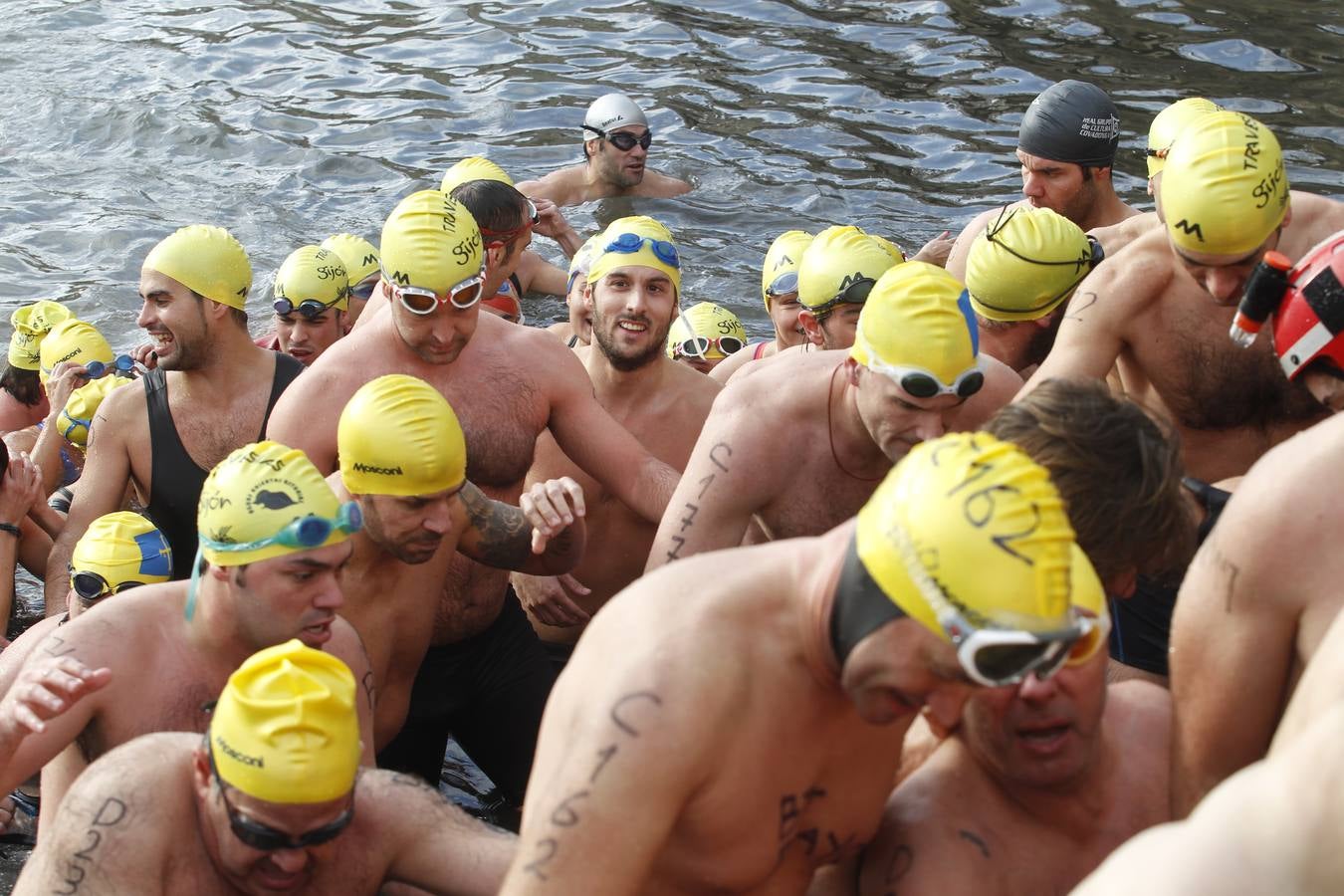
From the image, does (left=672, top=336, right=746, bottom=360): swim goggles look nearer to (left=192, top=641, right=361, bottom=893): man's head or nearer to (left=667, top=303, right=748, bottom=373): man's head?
(left=667, top=303, right=748, bottom=373): man's head

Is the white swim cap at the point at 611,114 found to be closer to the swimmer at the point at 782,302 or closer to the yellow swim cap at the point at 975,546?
the swimmer at the point at 782,302

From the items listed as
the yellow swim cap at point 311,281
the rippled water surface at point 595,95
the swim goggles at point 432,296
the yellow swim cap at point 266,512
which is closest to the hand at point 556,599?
the swim goggles at point 432,296

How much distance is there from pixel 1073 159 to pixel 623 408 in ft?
9.28

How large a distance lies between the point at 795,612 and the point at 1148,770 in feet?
3.82

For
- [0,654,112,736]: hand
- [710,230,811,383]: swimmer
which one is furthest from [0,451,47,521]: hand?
[710,230,811,383]: swimmer

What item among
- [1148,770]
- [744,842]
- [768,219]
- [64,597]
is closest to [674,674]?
[744,842]

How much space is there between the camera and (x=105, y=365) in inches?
365

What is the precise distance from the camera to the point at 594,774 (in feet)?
9.68

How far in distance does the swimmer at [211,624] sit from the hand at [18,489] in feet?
9.90

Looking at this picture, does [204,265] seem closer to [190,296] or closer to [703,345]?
[190,296]

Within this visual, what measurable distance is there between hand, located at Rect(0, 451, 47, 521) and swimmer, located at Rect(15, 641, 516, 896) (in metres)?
3.85

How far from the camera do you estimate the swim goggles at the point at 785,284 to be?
8.00m

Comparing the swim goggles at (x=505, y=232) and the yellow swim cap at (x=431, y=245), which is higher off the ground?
the yellow swim cap at (x=431, y=245)

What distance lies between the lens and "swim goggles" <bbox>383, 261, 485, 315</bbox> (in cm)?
633
